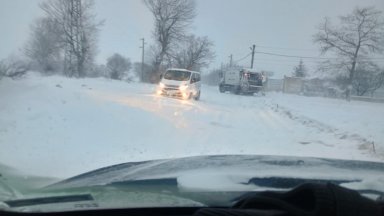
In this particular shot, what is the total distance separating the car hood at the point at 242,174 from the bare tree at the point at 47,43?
7126mm

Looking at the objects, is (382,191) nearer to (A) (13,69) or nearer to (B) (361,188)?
(B) (361,188)

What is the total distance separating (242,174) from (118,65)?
21.0ft

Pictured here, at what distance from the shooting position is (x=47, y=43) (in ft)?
34.9

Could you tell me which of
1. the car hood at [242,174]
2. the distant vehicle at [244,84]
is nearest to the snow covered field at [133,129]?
the car hood at [242,174]

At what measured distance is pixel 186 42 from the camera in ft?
31.0

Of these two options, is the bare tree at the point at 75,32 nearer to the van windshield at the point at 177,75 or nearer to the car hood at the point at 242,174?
the van windshield at the point at 177,75

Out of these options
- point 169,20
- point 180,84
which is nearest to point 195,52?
point 169,20

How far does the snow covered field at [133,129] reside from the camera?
27.3 ft

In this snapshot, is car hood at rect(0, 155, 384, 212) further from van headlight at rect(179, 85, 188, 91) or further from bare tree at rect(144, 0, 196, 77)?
van headlight at rect(179, 85, 188, 91)

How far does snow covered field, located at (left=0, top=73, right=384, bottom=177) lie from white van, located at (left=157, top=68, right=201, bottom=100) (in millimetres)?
312

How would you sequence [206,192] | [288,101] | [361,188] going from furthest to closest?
[288,101] < [361,188] < [206,192]

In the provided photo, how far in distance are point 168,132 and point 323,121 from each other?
5944 millimetres

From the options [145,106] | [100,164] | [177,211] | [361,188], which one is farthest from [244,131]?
[177,211]

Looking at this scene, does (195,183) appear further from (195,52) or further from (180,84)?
(180,84)
